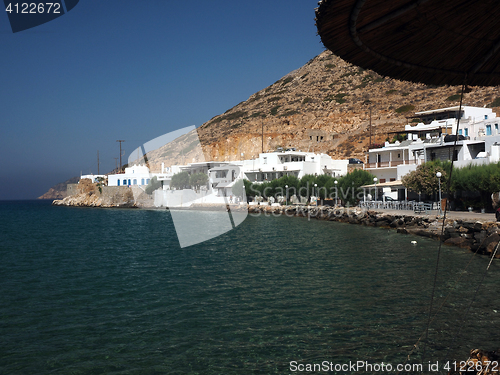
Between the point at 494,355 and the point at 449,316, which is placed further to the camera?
the point at 449,316

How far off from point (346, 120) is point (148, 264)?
76.1 m

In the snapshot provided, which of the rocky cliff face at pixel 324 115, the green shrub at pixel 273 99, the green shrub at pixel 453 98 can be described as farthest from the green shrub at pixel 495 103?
the green shrub at pixel 273 99

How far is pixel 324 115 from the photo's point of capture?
93.6 meters

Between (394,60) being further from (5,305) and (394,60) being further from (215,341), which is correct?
(5,305)

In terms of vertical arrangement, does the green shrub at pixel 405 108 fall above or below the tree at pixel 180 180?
above

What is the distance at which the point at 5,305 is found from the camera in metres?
13.0

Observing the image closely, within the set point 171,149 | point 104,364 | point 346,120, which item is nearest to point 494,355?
point 104,364

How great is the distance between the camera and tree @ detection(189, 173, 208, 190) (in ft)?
251

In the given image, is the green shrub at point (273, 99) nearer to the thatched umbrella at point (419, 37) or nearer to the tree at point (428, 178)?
the tree at point (428, 178)

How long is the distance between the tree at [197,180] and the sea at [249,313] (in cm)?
5507

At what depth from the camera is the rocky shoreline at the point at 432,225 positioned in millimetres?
20397

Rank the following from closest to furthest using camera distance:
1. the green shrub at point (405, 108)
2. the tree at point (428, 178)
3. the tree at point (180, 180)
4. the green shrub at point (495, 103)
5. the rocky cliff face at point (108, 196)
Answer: the tree at point (428, 178), the green shrub at point (495, 103), the tree at point (180, 180), the green shrub at point (405, 108), the rocky cliff face at point (108, 196)

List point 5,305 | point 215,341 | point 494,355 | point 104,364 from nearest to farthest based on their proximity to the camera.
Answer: point 494,355 < point 104,364 < point 215,341 < point 5,305

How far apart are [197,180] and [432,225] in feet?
178
